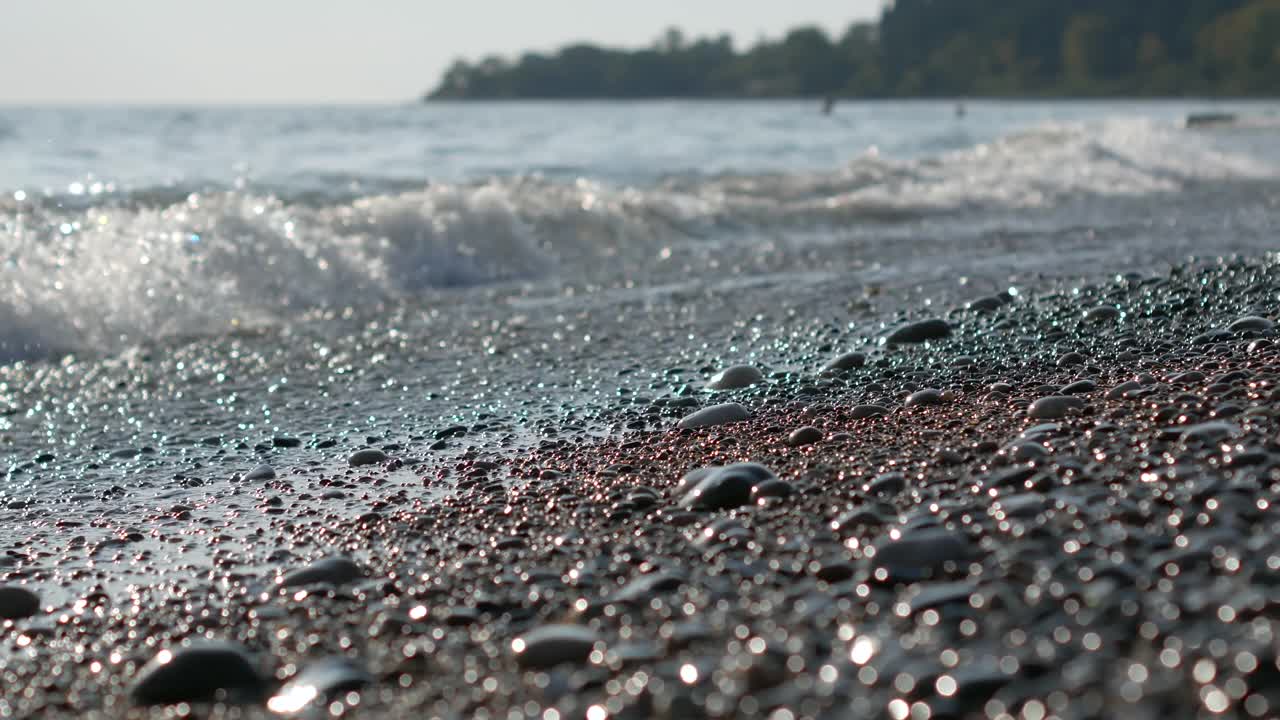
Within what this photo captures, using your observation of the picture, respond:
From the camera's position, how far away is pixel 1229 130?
26438mm

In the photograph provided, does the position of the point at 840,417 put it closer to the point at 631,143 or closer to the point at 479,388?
the point at 479,388

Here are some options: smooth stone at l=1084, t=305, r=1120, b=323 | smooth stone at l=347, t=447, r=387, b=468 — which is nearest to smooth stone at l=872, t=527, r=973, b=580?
smooth stone at l=347, t=447, r=387, b=468

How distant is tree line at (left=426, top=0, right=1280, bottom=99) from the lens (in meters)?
81.1

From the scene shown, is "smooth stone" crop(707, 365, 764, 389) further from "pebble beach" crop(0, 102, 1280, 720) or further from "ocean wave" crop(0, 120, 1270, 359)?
"ocean wave" crop(0, 120, 1270, 359)

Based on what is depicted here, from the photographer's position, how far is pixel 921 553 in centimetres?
176

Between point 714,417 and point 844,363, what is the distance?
695 millimetres

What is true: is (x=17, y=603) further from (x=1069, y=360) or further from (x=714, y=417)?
(x=1069, y=360)

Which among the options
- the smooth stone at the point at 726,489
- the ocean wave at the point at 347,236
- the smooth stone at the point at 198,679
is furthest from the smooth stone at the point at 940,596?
the ocean wave at the point at 347,236

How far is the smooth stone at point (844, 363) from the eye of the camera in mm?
3652

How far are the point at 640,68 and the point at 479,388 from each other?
84.2 meters

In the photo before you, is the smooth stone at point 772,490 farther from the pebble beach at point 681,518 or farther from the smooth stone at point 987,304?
the smooth stone at point 987,304

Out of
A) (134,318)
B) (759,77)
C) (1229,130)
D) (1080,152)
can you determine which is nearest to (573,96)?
(759,77)

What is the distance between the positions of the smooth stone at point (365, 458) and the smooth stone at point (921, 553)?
165 centimetres

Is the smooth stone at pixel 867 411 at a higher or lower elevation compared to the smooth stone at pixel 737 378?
higher
